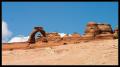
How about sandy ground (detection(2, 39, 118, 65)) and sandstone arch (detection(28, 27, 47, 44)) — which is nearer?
sandy ground (detection(2, 39, 118, 65))

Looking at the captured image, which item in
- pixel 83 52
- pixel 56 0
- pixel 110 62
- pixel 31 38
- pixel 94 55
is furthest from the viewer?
pixel 31 38

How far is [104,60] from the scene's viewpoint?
607 inches

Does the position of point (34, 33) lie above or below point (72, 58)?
below

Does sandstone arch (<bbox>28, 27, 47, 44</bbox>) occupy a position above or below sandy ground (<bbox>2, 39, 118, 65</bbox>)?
below

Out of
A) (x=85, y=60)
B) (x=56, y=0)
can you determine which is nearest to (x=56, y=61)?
(x=85, y=60)

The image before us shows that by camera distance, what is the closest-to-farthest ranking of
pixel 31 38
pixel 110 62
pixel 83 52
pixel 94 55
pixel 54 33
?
pixel 110 62 < pixel 94 55 < pixel 83 52 < pixel 31 38 < pixel 54 33

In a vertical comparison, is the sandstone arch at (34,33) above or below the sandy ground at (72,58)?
below

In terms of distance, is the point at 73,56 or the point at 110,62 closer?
the point at 110,62

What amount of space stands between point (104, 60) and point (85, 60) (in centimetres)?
99

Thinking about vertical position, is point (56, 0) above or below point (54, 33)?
above

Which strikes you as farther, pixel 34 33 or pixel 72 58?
pixel 34 33

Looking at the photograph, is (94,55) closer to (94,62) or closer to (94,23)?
(94,62)

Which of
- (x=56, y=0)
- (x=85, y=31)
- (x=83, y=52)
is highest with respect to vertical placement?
(x=56, y=0)

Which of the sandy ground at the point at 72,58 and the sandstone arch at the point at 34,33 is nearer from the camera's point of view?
the sandy ground at the point at 72,58
